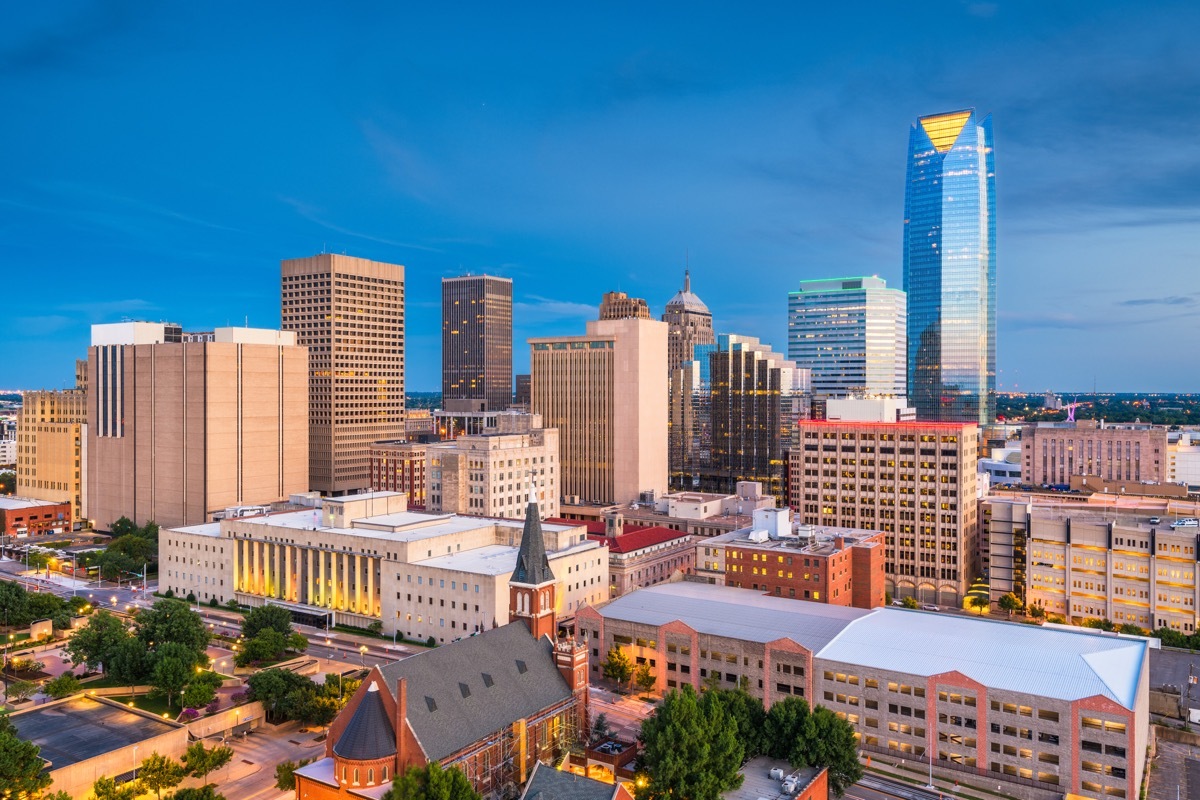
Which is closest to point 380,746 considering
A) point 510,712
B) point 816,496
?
point 510,712

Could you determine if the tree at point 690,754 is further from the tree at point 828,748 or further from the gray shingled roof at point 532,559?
the gray shingled roof at point 532,559

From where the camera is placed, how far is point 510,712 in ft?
259

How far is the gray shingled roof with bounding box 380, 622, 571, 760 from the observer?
71312 millimetres

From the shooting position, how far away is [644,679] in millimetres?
108062

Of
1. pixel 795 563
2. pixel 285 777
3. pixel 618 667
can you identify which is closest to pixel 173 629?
pixel 285 777

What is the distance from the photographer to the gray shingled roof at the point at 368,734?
68.9 meters

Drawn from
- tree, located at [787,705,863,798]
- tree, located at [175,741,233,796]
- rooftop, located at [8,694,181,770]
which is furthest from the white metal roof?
rooftop, located at [8,694,181,770]

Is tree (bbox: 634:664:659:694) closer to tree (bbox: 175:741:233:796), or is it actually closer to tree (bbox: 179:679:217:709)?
tree (bbox: 175:741:233:796)

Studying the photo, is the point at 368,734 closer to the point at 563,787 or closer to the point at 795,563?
the point at 563,787

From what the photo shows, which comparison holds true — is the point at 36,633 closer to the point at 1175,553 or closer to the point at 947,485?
the point at 947,485

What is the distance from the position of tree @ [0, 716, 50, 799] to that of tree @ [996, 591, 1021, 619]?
454ft

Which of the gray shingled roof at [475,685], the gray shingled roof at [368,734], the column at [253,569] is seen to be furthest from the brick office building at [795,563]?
the column at [253,569]

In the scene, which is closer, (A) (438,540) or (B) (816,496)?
(A) (438,540)

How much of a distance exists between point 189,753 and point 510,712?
29.8 meters
